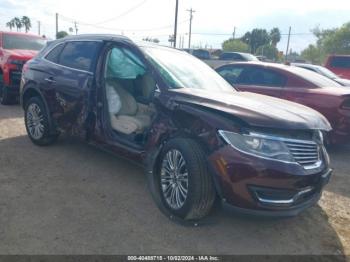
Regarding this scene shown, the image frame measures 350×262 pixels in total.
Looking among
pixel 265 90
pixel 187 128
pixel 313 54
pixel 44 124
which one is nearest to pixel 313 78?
pixel 265 90

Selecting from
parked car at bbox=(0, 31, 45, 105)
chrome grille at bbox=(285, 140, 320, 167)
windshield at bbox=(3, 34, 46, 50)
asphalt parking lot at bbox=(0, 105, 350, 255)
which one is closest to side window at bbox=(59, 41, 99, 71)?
asphalt parking lot at bbox=(0, 105, 350, 255)

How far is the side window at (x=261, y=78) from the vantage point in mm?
6816

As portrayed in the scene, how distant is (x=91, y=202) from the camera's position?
12.2ft

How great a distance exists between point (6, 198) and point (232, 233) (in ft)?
7.77

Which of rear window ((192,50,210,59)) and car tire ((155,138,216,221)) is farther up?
rear window ((192,50,210,59))

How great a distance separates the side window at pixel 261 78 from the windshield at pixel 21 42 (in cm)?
607

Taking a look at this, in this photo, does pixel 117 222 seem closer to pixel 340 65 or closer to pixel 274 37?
pixel 340 65

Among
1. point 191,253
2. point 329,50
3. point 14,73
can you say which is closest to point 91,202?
point 191,253

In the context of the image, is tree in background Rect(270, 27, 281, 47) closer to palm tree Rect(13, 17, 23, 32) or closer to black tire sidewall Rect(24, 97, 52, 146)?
palm tree Rect(13, 17, 23, 32)

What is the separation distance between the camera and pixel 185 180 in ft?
10.7

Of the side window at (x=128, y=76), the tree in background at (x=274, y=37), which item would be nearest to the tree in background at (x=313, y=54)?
the tree in background at (x=274, y=37)

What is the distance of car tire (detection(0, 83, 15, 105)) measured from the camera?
28.2ft

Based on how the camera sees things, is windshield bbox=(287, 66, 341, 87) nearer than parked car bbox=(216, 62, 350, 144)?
No

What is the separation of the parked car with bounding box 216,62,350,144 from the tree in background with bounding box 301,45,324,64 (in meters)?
56.4
